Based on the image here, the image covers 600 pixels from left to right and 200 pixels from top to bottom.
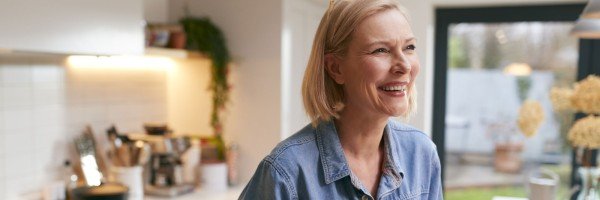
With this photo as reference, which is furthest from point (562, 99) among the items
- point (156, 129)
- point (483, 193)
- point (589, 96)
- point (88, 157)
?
point (88, 157)

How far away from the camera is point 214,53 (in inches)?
106

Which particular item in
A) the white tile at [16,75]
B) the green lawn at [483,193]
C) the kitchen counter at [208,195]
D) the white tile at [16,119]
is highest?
the white tile at [16,75]

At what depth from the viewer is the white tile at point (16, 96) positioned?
203 centimetres

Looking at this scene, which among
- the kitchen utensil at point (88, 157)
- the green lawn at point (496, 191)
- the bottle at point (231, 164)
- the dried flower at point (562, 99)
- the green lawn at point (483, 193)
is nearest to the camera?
the dried flower at point (562, 99)

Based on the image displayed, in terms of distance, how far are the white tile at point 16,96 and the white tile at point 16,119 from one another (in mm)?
25

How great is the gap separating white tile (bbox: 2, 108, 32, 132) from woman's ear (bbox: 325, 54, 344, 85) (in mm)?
1554

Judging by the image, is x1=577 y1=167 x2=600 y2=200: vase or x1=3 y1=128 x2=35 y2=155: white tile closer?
x1=577 y1=167 x2=600 y2=200: vase

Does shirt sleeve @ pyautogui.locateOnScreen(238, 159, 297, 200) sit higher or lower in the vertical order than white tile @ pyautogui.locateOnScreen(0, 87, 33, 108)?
lower

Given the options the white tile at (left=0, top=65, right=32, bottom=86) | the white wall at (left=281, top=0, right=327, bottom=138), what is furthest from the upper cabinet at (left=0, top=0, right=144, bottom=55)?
the white wall at (left=281, top=0, right=327, bottom=138)

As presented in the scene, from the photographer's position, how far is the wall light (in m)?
2.42

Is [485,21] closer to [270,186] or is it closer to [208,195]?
[208,195]

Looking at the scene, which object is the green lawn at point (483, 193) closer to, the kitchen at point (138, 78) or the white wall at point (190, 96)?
the kitchen at point (138, 78)

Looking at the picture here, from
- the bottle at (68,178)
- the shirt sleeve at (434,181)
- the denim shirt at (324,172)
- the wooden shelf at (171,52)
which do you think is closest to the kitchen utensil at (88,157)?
the bottle at (68,178)

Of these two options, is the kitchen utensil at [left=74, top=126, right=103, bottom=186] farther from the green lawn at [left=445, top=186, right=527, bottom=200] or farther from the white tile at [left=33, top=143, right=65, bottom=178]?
the green lawn at [left=445, top=186, right=527, bottom=200]
